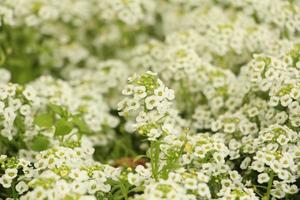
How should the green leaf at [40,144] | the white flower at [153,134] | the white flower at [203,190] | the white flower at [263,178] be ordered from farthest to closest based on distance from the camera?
the green leaf at [40,144] → the white flower at [263,178] → the white flower at [153,134] → the white flower at [203,190]

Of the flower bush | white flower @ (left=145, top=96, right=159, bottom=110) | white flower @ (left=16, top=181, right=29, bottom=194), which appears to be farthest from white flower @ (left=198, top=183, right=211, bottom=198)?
white flower @ (left=16, top=181, right=29, bottom=194)

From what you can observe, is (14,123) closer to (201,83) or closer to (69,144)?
(69,144)

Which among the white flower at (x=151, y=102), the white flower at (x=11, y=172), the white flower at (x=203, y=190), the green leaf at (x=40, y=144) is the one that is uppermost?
the white flower at (x=151, y=102)

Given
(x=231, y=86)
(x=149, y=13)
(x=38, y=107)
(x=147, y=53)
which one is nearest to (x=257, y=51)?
(x=231, y=86)

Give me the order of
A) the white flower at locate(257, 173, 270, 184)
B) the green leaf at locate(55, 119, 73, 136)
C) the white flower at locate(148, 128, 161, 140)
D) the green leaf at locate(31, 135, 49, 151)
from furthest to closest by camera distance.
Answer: the green leaf at locate(31, 135, 49, 151), the green leaf at locate(55, 119, 73, 136), the white flower at locate(257, 173, 270, 184), the white flower at locate(148, 128, 161, 140)

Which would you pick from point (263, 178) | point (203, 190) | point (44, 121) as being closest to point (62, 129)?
point (44, 121)

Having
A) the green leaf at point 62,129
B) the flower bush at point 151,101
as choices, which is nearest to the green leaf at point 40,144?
the flower bush at point 151,101

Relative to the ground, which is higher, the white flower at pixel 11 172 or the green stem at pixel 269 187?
the white flower at pixel 11 172

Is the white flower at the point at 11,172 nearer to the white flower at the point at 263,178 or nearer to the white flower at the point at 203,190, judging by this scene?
the white flower at the point at 203,190

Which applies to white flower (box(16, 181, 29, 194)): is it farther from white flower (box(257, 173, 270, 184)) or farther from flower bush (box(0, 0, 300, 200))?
white flower (box(257, 173, 270, 184))
